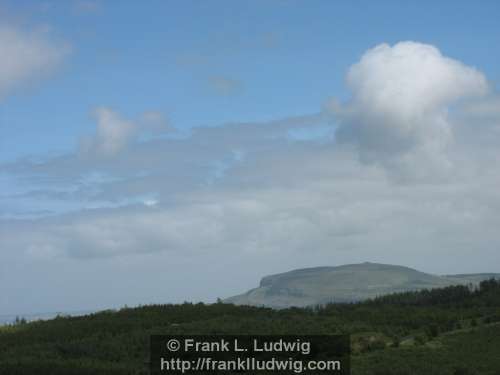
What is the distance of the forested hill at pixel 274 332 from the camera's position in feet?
132

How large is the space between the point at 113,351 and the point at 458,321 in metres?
27.7

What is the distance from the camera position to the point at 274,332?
49.8m

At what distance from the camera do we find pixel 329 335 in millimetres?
47906

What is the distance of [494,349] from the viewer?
1686 inches

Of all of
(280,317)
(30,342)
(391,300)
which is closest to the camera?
(30,342)

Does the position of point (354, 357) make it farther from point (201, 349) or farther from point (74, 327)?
point (74, 327)

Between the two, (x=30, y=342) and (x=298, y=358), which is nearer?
(x=298, y=358)

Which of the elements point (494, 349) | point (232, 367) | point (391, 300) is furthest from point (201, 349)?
point (391, 300)

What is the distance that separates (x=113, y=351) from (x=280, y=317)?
68.0ft

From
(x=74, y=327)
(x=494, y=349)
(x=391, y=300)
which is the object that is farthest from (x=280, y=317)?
(x=391, y=300)

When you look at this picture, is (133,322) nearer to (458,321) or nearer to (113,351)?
(113,351)

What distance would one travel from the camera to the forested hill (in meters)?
40.4

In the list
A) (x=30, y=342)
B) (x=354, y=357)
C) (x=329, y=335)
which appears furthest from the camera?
(x=30, y=342)

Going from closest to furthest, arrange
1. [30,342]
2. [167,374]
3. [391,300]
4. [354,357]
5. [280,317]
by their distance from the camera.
→ 1. [167,374]
2. [354,357]
3. [30,342]
4. [280,317]
5. [391,300]
